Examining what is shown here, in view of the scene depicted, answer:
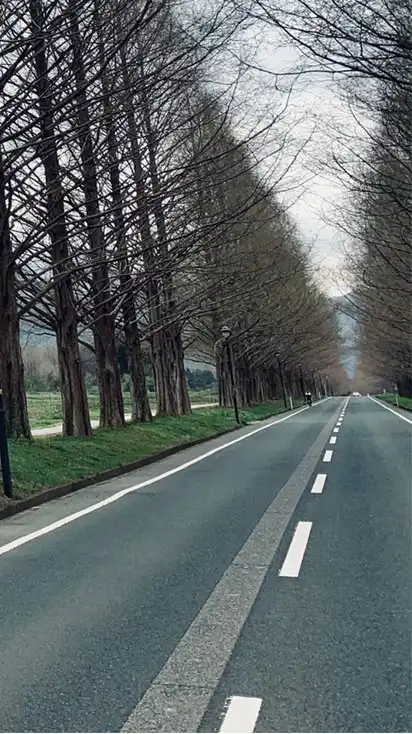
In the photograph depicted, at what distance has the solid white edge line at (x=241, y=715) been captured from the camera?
3.40 m

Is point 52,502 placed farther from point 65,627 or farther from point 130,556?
point 65,627

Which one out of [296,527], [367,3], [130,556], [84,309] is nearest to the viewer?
[130,556]

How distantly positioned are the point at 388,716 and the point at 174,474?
10701 mm

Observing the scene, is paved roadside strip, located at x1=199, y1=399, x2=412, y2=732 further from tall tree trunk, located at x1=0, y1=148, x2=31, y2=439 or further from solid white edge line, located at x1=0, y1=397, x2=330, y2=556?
tall tree trunk, located at x1=0, y1=148, x2=31, y2=439

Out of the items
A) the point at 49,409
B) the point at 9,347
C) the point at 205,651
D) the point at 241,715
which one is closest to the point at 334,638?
the point at 205,651

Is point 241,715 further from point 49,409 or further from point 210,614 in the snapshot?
point 49,409

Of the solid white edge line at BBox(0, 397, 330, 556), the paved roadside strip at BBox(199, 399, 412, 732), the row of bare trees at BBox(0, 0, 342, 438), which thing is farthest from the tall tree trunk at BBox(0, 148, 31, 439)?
the paved roadside strip at BBox(199, 399, 412, 732)

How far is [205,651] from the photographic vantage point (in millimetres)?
4441

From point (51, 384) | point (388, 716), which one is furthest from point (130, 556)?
point (51, 384)

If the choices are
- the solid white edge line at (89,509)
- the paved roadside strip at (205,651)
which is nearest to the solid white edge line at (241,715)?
the paved roadside strip at (205,651)

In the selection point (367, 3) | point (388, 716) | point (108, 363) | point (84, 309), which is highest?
point (367, 3)

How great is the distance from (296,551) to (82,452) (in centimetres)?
901

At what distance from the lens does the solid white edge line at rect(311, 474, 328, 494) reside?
36.4 ft

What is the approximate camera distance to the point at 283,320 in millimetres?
46406
